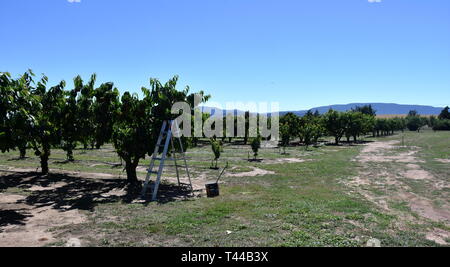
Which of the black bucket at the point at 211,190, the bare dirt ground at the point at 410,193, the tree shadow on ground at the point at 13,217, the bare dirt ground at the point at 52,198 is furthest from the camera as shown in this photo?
the black bucket at the point at 211,190

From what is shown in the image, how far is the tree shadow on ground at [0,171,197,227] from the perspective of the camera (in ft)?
43.9

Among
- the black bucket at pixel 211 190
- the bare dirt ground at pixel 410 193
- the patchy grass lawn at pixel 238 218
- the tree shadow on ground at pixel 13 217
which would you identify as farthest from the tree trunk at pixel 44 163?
the bare dirt ground at pixel 410 193

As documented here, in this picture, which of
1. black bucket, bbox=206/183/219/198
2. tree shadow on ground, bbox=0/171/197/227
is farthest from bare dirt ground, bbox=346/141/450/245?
tree shadow on ground, bbox=0/171/197/227

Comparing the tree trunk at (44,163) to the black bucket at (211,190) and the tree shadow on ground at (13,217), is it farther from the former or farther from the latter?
the black bucket at (211,190)

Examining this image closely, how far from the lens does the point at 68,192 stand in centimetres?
1662

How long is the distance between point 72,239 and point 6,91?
5757 mm

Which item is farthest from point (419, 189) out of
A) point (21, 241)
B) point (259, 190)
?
point (21, 241)

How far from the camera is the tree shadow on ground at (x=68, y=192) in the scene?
527 inches

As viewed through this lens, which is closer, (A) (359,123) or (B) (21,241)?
(B) (21,241)

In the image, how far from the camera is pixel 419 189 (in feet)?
60.0

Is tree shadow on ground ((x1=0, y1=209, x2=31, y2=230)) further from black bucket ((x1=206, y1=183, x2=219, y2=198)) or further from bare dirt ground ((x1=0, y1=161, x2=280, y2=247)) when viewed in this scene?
black bucket ((x1=206, y1=183, x2=219, y2=198))
